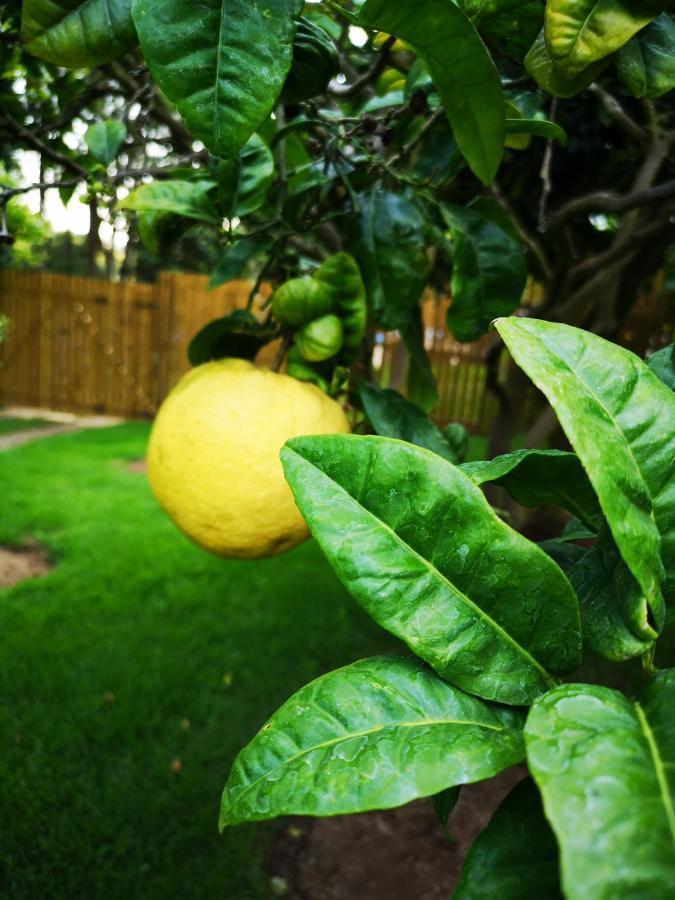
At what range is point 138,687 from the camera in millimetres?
2697

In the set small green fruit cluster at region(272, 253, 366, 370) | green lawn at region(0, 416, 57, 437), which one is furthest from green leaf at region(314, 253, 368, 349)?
green lawn at region(0, 416, 57, 437)

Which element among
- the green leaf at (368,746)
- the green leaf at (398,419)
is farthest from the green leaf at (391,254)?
the green leaf at (368,746)

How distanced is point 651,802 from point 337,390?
2.73ft

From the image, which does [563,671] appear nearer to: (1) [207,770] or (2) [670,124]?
(1) [207,770]

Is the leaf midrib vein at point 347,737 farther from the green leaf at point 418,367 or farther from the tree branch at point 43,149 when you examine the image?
the tree branch at point 43,149

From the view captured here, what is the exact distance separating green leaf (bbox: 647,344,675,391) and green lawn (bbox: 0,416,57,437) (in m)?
7.78

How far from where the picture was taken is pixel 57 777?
85.9 inches

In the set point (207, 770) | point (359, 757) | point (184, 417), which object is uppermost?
point (184, 417)

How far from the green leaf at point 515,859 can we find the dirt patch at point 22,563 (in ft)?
11.3

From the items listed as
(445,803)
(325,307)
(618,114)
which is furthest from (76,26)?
(618,114)

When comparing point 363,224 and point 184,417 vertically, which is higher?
point 363,224

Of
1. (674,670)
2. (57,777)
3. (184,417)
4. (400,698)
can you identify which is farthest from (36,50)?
(57,777)

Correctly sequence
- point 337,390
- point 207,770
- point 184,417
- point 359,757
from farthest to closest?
point 207,770, point 337,390, point 184,417, point 359,757

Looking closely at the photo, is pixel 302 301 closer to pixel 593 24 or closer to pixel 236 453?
pixel 236 453
